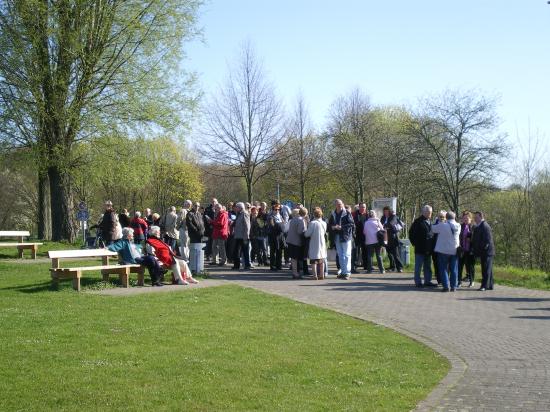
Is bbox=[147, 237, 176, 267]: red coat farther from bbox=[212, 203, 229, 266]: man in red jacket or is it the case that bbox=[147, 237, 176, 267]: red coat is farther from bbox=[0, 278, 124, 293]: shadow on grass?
bbox=[212, 203, 229, 266]: man in red jacket

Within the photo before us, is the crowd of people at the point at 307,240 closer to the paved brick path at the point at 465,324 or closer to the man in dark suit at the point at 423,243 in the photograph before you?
the man in dark suit at the point at 423,243

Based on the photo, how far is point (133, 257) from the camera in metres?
16.4

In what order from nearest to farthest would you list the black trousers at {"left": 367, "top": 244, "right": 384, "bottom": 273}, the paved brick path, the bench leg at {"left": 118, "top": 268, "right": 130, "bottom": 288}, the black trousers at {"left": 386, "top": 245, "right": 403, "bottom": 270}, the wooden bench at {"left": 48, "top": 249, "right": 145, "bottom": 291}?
the paved brick path
the wooden bench at {"left": 48, "top": 249, "right": 145, "bottom": 291}
the bench leg at {"left": 118, "top": 268, "right": 130, "bottom": 288}
the black trousers at {"left": 367, "top": 244, "right": 384, "bottom": 273}
the black trousers at {"left": 386, "top": 245, "right": 403, "bottom": 270}

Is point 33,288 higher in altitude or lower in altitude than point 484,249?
lower

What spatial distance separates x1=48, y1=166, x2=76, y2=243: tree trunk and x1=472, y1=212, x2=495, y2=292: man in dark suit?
1713 cm

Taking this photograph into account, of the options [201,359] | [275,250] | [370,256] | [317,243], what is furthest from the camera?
[275,250]

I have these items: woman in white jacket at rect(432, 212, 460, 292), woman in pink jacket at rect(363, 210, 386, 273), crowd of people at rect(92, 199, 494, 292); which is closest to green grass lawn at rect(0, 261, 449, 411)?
crowd of people at rect(92, 199, 494, 292)

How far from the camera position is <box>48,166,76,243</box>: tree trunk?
2789 centimetres

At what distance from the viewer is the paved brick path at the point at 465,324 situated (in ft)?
23.9

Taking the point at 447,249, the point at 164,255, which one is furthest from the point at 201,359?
the point at 447,249

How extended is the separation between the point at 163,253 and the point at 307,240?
426cm

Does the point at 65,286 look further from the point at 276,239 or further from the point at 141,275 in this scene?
the point at 276,239

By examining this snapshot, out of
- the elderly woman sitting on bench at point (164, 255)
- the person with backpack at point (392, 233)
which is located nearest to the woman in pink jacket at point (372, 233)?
the person with backpack at point (392, 233)

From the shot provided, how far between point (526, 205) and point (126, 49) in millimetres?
21595
